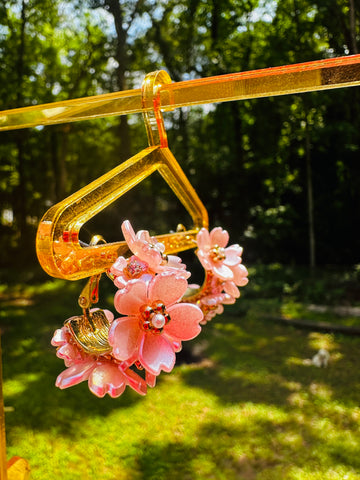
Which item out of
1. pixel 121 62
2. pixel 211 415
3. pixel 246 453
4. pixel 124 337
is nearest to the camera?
pixel 124 337

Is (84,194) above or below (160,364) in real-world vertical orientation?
above

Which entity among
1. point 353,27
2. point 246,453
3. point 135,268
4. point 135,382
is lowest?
point 246,453

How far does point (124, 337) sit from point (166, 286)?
6cm

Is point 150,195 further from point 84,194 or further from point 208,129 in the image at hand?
point 84,194

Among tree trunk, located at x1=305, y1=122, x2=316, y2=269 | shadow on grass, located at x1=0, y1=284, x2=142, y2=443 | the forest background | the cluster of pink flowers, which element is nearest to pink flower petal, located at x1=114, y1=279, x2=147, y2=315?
the cluster of pink flowers

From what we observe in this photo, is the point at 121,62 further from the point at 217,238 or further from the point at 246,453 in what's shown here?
the point at 217,238

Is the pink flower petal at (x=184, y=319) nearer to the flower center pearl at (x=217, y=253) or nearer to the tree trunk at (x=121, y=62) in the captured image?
the flower center pearl at (x=217, y=253)

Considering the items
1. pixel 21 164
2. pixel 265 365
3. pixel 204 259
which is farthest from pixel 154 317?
pixel 21 164

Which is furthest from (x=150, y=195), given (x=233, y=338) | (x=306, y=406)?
(x=306, y=406)

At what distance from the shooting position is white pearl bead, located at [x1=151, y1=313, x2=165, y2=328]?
0.39m

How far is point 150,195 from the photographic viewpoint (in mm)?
3846

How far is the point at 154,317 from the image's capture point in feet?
1.29

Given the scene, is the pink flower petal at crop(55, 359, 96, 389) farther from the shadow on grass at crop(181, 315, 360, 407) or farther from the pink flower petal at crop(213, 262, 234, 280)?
the shadow on grass at crop(181, 315, 360, 407)

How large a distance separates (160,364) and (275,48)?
334 centimetres
